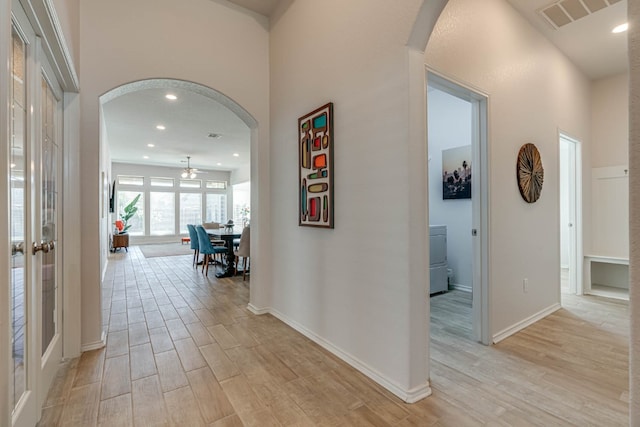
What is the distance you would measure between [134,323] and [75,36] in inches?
99.1

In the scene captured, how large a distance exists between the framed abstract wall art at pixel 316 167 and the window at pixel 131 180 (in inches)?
381

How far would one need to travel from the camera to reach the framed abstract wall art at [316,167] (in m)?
2.30

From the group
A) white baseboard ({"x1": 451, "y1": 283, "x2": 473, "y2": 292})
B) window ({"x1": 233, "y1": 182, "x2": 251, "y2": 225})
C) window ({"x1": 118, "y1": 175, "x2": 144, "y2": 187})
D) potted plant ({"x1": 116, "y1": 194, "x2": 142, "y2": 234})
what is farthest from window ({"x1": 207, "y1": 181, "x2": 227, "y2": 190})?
white baseboard ({"x1": 451, "y1": 283, "x2": 473, "y2": 292})

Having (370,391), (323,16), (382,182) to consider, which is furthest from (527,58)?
(370,391)

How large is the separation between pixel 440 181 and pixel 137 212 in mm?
9973

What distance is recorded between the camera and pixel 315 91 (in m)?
2.52

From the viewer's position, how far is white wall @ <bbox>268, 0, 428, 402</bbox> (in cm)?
174

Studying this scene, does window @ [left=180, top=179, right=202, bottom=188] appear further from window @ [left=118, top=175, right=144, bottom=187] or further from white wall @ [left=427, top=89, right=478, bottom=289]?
white wall @ [left=427, top=89, right=478, bottom=289]

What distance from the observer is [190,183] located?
11125 millimetres

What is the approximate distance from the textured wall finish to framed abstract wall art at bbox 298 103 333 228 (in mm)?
1725

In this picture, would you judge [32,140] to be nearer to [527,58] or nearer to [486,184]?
[486,184]

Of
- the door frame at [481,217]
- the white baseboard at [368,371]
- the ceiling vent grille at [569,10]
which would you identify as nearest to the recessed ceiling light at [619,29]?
the ceiling vent grille at [569,10]

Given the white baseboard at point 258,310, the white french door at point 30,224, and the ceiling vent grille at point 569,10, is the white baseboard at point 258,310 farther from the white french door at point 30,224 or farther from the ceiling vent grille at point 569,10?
the ceiling vent grille at point 569,10

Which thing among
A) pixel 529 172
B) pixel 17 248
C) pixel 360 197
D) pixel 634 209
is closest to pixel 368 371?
pixel 360 197
